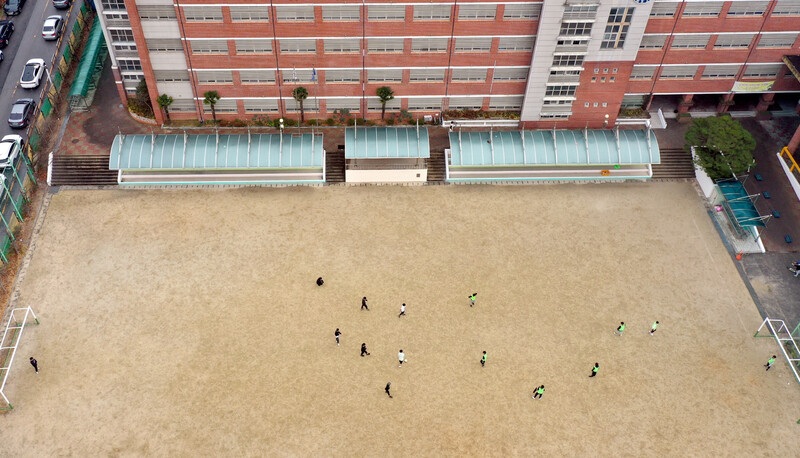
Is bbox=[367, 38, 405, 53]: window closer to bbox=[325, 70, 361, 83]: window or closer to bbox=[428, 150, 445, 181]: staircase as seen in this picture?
bbox=[325, 70, 361, 83]: window

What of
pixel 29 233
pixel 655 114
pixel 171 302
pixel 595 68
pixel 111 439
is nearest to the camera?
pixel 111 439

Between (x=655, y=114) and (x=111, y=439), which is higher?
(x=655, y=114)

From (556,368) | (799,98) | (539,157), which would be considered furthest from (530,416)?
(799,98)

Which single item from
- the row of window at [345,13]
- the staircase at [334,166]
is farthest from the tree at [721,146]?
the staircase at [334,166]

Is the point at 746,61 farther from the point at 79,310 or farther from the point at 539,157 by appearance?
the point at 79,310

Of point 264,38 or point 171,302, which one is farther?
point 264,38

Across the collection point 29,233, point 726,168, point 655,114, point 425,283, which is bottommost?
point 425,283

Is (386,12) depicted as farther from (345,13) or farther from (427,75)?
(427,75)

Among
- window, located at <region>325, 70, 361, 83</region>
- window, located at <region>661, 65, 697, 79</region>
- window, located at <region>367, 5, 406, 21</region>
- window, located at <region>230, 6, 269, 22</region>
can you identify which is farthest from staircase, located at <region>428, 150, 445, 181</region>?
window, located at <region>661, 65, 697, 79</region>
